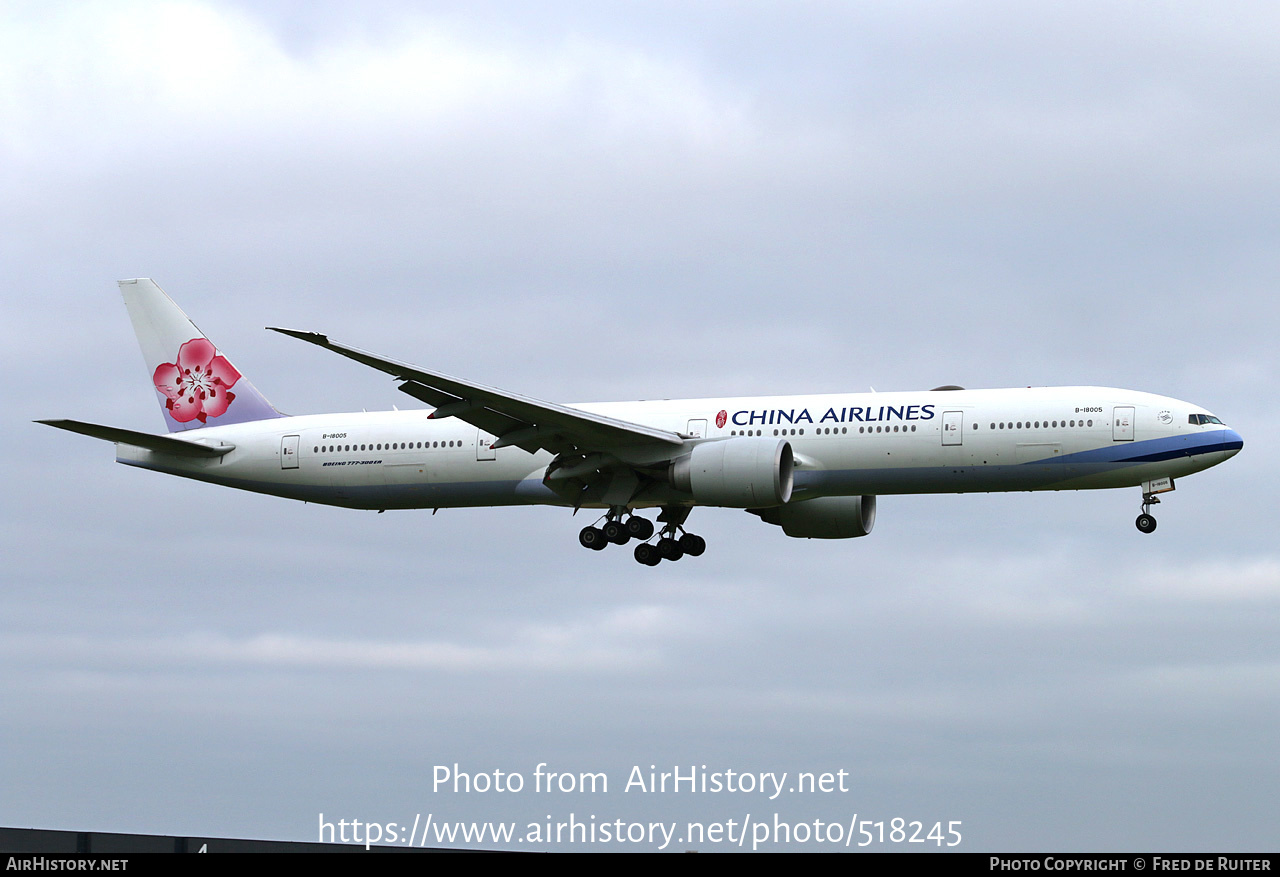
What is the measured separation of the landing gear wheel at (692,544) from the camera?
1849 inches

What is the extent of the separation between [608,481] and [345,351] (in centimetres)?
958

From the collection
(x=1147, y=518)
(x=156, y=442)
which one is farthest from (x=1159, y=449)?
(x=156, y=442)

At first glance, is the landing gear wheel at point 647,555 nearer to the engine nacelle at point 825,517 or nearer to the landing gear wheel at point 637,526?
the landing gear wheel at point 637,526

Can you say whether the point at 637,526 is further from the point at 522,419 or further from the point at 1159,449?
the point at 1159,449

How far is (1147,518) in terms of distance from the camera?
41.5 metres

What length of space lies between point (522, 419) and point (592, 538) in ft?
15.6

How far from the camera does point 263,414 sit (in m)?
49.6

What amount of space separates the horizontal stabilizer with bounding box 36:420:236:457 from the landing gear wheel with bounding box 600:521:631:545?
37.5 ft

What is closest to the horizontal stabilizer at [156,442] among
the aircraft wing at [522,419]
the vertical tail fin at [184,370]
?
the vertical tail fin at [184,370]

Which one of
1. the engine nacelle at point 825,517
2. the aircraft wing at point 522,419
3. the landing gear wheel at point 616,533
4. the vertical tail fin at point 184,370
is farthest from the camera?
the vertical tail fin at point 184,370

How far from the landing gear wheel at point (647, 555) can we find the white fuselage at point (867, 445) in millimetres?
2293

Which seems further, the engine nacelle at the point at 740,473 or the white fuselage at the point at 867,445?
the white fuselage at the point at 867,445

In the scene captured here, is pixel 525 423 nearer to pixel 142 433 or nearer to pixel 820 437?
pixel 820 437
